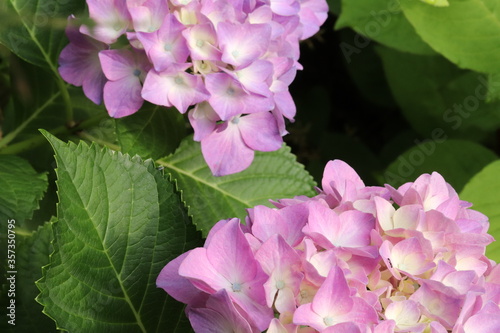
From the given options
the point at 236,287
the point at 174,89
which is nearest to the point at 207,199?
the point at 174,89

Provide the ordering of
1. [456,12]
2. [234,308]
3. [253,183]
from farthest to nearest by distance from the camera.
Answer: [456,12], [253,183], [234,308]

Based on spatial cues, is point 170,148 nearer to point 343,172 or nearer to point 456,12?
point 343,172

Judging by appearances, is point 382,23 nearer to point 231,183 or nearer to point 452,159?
point 452,159

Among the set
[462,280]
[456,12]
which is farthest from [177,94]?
[456,12]

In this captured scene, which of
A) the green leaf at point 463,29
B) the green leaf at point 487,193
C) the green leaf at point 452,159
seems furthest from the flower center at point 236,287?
the green leaf at point 452,159

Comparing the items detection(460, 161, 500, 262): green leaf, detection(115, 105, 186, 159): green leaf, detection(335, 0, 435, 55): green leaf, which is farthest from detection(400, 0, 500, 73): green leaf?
detection(115, 105, 186, 159): green leaf

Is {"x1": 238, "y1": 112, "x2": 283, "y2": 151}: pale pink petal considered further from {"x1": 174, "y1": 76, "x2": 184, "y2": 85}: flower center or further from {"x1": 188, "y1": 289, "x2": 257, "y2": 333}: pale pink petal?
{"x1": 188, "y1": 289, "x2": 257, "y2": 333}: pale pink petal

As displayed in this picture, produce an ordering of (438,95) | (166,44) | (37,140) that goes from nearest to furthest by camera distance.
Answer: (166,44)
(37,140)
(438,95)
